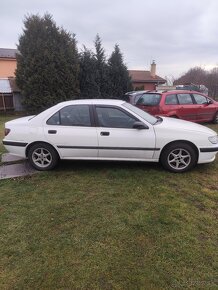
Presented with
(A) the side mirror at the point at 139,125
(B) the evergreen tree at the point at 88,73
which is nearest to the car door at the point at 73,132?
(A) the side mirror at the point at 139,125

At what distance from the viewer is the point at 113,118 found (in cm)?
529

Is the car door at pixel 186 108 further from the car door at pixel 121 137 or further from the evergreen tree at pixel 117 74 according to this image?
the evergreen tree at pixel 117 74

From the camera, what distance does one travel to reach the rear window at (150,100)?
9.57m

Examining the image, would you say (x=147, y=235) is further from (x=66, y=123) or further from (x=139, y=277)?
(x=66, y=123)

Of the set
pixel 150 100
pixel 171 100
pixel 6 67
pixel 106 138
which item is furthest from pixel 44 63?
pixel 6 67

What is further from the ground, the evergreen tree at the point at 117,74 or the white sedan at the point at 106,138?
the evergreen tree at the point at 117,74

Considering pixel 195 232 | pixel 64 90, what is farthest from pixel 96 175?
pixel 64 90

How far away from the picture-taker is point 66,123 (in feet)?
17.6

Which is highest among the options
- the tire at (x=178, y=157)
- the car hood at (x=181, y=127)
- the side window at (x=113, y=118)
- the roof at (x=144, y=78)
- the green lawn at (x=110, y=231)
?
the roof at (x=144, y=78)

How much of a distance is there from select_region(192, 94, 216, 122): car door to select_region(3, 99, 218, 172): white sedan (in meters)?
5.42

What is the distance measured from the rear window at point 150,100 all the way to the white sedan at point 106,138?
4.21 meters

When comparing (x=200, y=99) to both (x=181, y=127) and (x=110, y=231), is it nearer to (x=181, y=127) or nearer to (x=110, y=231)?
(x=181, y=127)

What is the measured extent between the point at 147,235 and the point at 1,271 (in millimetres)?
1678

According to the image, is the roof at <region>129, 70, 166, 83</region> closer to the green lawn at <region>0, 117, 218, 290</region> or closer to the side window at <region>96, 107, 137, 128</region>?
the side window at <region>96, 107, 137, 128</region>
